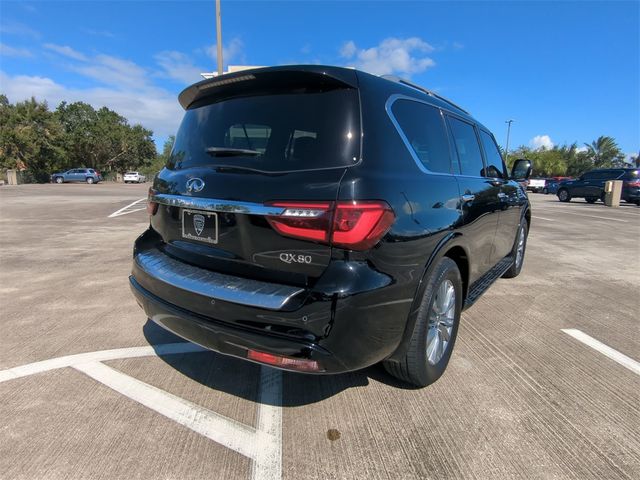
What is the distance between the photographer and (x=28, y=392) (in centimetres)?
275

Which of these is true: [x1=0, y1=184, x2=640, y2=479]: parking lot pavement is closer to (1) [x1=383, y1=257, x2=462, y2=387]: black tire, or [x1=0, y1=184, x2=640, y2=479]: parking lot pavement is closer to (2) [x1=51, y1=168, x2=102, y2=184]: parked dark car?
(1) [x1=383, y1=257, x2=462, y2=387]: black tire

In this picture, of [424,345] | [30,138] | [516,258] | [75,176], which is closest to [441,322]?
[424,345]

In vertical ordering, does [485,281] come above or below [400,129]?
below

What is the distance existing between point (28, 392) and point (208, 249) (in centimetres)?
159

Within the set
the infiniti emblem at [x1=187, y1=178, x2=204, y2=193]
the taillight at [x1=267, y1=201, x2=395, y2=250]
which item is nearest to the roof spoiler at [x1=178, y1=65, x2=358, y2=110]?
the infiniti emblem at [x1=187, y1=178, x2=204, y2=193]

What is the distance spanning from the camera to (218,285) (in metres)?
2.29

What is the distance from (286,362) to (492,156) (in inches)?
142

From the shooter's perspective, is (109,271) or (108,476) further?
(109,271)

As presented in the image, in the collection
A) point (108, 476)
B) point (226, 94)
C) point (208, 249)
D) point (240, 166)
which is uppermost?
point (226, 94)

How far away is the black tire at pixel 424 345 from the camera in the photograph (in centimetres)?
251

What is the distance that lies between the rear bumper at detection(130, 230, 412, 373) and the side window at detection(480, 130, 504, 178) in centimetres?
258

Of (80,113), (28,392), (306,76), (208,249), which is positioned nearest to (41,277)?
(28,392)

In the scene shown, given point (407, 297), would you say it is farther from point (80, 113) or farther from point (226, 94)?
point (80, 113)

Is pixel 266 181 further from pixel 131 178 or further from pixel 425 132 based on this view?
pixel 131 178
